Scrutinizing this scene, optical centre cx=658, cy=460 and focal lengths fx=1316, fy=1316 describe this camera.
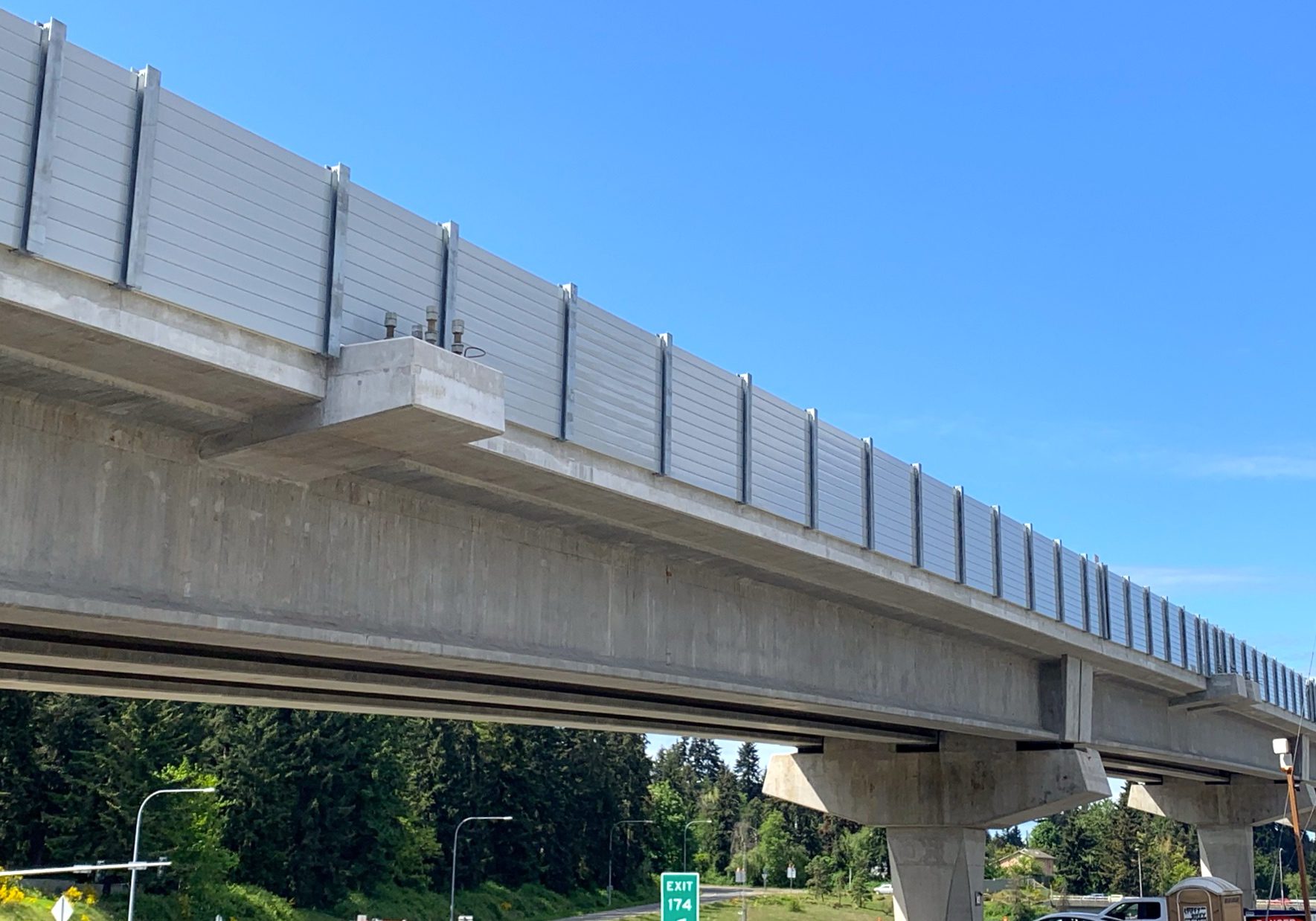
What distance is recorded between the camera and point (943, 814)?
115 ft

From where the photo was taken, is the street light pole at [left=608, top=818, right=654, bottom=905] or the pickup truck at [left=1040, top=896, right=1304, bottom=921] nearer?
the pickup truck at [left=1040, top=896, right=1304, bottom=921]

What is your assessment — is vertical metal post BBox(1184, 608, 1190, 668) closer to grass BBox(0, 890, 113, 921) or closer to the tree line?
the tree line

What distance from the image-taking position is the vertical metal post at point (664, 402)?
56.6 ft

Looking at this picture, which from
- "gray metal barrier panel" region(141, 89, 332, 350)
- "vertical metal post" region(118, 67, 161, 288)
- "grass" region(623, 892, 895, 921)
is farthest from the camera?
"grass" region(623, 892, 895, 921)

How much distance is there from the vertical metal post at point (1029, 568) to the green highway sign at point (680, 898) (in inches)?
532

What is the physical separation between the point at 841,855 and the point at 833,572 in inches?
5513

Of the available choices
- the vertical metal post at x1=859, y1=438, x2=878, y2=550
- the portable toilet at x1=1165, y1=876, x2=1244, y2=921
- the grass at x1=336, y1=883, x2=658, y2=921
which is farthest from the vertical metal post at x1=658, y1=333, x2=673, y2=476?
the grass at x1=336, y1=883, x2=658, y2=921

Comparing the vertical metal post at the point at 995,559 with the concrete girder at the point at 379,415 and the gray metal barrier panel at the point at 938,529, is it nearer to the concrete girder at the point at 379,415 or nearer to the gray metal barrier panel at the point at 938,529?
the gray metal barrier panel at the point at 938,529

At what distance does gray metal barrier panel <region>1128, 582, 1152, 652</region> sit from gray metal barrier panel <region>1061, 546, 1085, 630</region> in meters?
3.73

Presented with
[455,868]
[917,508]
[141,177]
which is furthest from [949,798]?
[455,868]

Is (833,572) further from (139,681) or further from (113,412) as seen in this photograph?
(113,412)

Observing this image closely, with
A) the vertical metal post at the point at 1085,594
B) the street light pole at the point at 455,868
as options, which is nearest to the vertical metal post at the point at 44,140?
the vertical metal post at the point at 1085,594

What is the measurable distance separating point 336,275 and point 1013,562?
1944cm

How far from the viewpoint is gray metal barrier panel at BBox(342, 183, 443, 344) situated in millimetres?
13398
